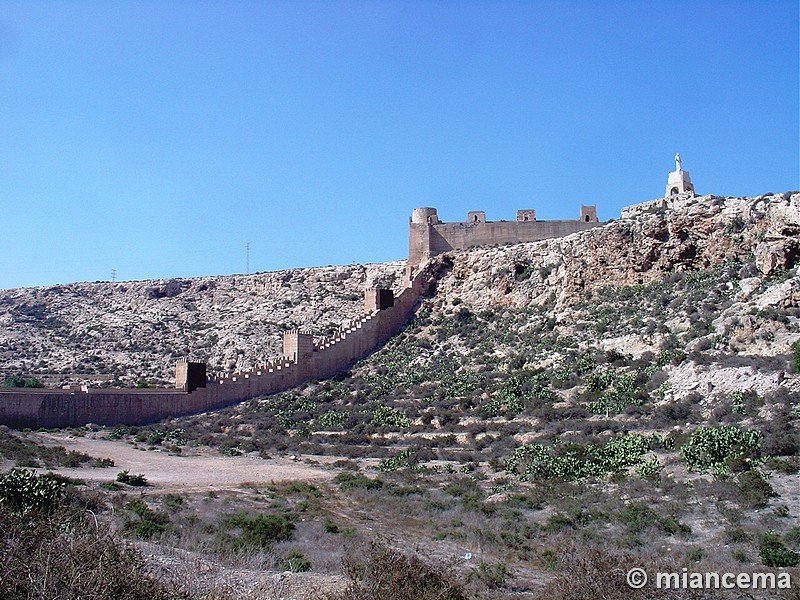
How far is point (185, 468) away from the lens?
23.5m

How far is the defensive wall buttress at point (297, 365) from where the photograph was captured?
30875 mm

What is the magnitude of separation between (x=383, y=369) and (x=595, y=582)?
93.2ft

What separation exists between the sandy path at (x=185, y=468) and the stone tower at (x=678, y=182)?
25.9m

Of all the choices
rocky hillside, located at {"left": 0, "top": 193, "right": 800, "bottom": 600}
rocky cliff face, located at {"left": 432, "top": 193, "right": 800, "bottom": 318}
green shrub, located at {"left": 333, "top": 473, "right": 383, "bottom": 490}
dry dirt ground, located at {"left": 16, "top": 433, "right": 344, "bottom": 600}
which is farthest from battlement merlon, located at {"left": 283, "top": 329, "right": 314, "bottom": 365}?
green shrub, located at {"left": 333, "top": 473, "right": 383, "bottom": 490}

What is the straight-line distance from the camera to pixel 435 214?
4456 centimetres

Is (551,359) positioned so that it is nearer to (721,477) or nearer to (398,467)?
(398,467)

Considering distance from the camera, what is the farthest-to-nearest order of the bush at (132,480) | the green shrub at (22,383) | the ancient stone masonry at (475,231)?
the ancient stone masonry at (475,231)
the green shrub at (22,383)
the bush at (132,480)

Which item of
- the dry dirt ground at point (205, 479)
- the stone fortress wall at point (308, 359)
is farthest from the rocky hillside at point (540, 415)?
the stone fortress wall at point (308, 359)

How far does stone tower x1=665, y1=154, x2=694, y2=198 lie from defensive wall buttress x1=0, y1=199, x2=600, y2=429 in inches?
161

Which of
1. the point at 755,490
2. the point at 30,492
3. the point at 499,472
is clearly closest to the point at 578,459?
the point at 499,472

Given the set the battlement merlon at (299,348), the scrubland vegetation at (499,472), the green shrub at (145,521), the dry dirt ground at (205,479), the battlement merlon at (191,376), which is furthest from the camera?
the battlement merlon at (299,348)

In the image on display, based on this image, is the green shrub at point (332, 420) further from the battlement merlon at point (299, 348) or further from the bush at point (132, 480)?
the bush at point (132, 480)

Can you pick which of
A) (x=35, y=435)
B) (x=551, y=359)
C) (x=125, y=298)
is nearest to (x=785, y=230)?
(x=551, y=359)

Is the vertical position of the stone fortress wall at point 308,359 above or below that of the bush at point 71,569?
above
